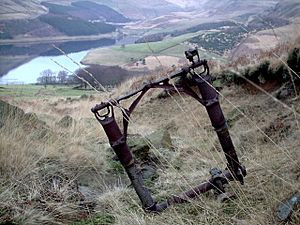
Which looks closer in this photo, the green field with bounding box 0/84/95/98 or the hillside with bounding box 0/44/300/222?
the hillside with bounding box 0/44/300/222

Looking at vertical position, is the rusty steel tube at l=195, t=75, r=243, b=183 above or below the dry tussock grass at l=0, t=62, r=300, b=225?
above

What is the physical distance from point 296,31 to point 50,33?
5440 centimetres

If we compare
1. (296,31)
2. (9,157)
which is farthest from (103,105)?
(296,31)

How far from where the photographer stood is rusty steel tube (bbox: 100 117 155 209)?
2.24 meters

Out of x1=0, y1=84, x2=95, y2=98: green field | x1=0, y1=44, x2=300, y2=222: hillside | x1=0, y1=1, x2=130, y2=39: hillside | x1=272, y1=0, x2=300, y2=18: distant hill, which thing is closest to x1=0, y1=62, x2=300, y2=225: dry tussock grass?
x1=0, y1=44, x2=300, y2=222: hillside

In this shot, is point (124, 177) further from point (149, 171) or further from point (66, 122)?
point (66, 122)

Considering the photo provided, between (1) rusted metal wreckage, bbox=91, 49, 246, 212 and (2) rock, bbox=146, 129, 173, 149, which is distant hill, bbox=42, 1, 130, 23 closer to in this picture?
(2) rock, bbox=146, 129, 173, 149

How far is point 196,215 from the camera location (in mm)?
2406

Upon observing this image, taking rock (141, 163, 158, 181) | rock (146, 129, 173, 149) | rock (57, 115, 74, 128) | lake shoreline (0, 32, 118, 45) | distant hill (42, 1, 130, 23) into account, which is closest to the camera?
rock (141, 163, 158, 181)

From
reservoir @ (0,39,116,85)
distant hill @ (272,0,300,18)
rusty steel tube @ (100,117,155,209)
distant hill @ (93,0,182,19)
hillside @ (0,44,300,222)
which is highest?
distant hill @ (93,0,182,19)

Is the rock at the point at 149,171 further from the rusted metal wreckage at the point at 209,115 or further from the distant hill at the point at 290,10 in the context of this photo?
the distant hill at the point at 290,10

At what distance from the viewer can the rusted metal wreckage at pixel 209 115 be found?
2.24 metres

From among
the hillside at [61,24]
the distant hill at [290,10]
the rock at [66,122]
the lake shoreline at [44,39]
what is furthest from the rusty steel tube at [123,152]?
the lake shoreline at [44,39]

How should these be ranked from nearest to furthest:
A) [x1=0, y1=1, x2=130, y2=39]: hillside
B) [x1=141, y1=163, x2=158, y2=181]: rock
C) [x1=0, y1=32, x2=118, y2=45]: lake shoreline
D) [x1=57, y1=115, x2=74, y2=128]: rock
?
[x1=141, y1=163, x2=158, y2=181]: rock → [x1=57, y1=115, x2=74, y2=128]: rock → [x1=0, y1=32, x2=118, y2=45]: lake shoreline → [x1=0, y1=1, x2=130, y2=39]: hillside
